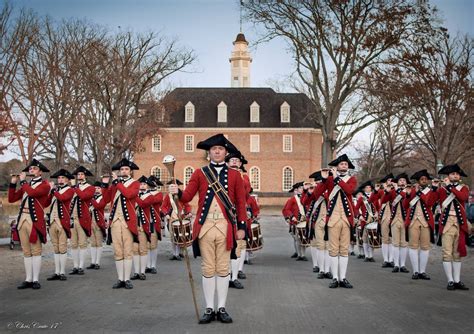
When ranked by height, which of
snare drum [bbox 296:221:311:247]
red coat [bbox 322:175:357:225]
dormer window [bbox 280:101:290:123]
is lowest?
snare drum [bbox 296:221:311:247]

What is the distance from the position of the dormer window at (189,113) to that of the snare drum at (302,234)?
46.1 meters

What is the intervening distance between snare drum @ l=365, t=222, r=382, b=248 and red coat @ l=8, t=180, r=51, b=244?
9089mm

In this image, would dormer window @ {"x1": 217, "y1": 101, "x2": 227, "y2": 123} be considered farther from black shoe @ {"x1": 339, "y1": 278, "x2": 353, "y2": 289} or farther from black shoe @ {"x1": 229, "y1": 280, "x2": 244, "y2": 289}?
black shoe @ {"x1": 339, "y1": 278, "x2": 353, "y2": 289}

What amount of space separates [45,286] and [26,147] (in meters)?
20.9

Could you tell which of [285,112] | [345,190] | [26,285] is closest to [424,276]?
[345,190]

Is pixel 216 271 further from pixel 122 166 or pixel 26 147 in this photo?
pixel 26 147

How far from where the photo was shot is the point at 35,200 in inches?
424

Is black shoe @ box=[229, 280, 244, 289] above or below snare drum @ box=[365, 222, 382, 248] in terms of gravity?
below

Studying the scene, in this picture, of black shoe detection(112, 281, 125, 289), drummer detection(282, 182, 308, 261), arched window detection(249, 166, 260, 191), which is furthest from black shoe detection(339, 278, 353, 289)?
arched window detection(249, 166, 260, 191)

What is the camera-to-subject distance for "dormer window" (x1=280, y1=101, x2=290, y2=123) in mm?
60216

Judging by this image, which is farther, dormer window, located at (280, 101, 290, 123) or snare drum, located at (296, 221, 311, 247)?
dormer window, located at (280, 101, 290, 123)

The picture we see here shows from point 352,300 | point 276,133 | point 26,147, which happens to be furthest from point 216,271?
point 276,133

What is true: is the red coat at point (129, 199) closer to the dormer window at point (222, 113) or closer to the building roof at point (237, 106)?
the building roof at point (237, 106)

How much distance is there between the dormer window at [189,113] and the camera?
200ft
